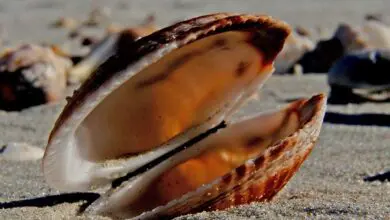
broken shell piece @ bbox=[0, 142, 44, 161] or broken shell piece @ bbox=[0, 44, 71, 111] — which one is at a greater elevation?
broken shell piece @ bbox=[0, 142, 44, 161]

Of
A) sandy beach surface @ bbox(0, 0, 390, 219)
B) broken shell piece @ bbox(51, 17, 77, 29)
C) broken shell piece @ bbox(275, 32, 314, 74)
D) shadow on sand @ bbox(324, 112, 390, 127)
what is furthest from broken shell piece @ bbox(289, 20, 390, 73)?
broken shell piece @ bbox(51, 17, 77, 29)

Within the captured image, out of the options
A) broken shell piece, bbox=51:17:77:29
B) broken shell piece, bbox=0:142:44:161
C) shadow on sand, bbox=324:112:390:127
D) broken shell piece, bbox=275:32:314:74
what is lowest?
broken shell piece, bbox=51:17:77:29

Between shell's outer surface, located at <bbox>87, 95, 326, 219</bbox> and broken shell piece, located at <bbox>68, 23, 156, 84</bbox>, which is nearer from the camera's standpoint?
shell's outer surface, located at <bbox>87, 95, 326, 219</bbox>

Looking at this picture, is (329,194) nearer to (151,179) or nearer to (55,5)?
(151,179)

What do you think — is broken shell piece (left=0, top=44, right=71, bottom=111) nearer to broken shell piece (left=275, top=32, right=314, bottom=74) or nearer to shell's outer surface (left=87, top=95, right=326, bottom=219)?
broken shell piece (left=275, top=32, right=314, bottom=74)

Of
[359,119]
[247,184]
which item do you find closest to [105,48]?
[359,119]

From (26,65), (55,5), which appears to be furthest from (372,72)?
(55,5)

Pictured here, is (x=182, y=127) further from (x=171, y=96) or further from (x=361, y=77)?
(x=361, y=77)
